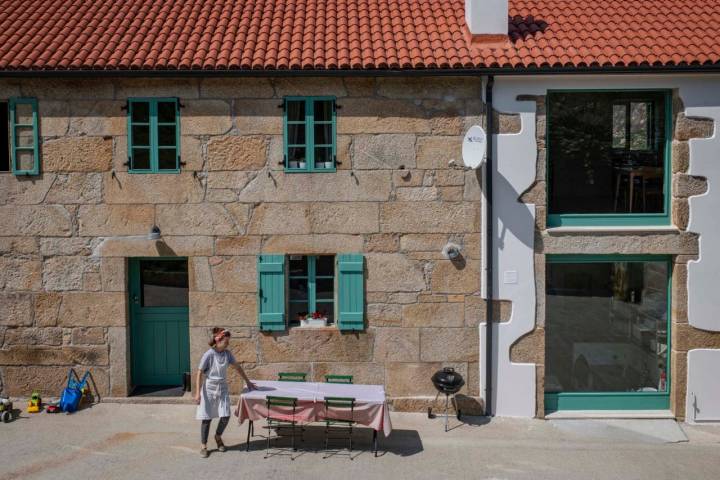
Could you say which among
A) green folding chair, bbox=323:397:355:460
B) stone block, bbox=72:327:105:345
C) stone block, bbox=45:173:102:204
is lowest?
green folding chair, bbox=323:397:355:460

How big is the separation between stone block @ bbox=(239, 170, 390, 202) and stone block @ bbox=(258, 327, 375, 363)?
1.84 m

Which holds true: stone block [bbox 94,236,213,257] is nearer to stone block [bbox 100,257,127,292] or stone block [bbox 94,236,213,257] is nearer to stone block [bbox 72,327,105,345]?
stone block [bbox 100,257,127,292]

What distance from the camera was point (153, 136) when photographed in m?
9.75

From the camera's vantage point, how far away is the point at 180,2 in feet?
37.8

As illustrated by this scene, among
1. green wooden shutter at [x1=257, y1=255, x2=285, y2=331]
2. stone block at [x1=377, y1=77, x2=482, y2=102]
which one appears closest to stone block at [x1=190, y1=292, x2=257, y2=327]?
green wooden shutter at [x1=257, y1=255, x2=285, y2=331]

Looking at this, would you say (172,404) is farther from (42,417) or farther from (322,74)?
(322,74)

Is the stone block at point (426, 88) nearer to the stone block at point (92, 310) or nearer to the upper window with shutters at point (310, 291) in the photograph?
the upper window with shutters at point (310, 291)

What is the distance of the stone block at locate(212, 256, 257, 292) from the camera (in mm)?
9828

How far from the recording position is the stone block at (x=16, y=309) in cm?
990

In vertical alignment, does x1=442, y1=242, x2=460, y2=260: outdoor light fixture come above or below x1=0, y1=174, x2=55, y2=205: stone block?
below

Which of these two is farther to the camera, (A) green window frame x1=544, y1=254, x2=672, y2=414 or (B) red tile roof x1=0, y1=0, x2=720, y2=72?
(A) green window frame x1=544, y1=254, x2=672, y2=414

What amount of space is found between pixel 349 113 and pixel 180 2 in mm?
3920

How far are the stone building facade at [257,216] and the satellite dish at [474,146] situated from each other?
0.51 meters

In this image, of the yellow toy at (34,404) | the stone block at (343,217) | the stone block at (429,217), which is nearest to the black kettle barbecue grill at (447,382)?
the stone block at (429,217)
